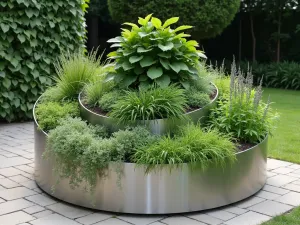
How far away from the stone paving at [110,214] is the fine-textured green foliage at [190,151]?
0.42 metres

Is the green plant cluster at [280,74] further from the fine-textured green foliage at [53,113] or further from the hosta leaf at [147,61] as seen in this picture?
the fine-textured green foliage at [53,113]

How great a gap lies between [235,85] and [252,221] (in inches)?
51.4

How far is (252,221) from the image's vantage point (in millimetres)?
3287

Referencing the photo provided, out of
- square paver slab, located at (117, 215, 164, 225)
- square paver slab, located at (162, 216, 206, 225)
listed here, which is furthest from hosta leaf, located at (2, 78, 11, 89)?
square paver slab, located at (162, 216, 206, 225)

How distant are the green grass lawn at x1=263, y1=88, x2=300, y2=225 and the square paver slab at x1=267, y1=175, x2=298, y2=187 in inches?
26.3

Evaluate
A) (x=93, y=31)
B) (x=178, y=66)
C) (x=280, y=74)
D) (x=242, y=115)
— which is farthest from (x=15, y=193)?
(x=93, y=31)

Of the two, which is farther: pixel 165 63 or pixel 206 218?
pixel 165 63

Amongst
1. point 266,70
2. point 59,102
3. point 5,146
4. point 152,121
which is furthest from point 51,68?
point 266,70

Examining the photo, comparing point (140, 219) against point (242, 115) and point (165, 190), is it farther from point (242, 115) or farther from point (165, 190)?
point (242, 115)

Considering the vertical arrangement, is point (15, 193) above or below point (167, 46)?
below

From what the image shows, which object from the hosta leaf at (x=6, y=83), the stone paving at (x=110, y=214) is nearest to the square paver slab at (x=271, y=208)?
the stone paving at (x=110, y=214)

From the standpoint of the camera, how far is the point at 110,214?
11.1ft

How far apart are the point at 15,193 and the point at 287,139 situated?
3922mm

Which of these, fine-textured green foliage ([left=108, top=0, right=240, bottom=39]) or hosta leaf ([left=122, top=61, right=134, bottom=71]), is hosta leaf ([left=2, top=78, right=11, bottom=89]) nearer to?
hosta leaf ([left=122, top=61, right=134, bottom=71])
